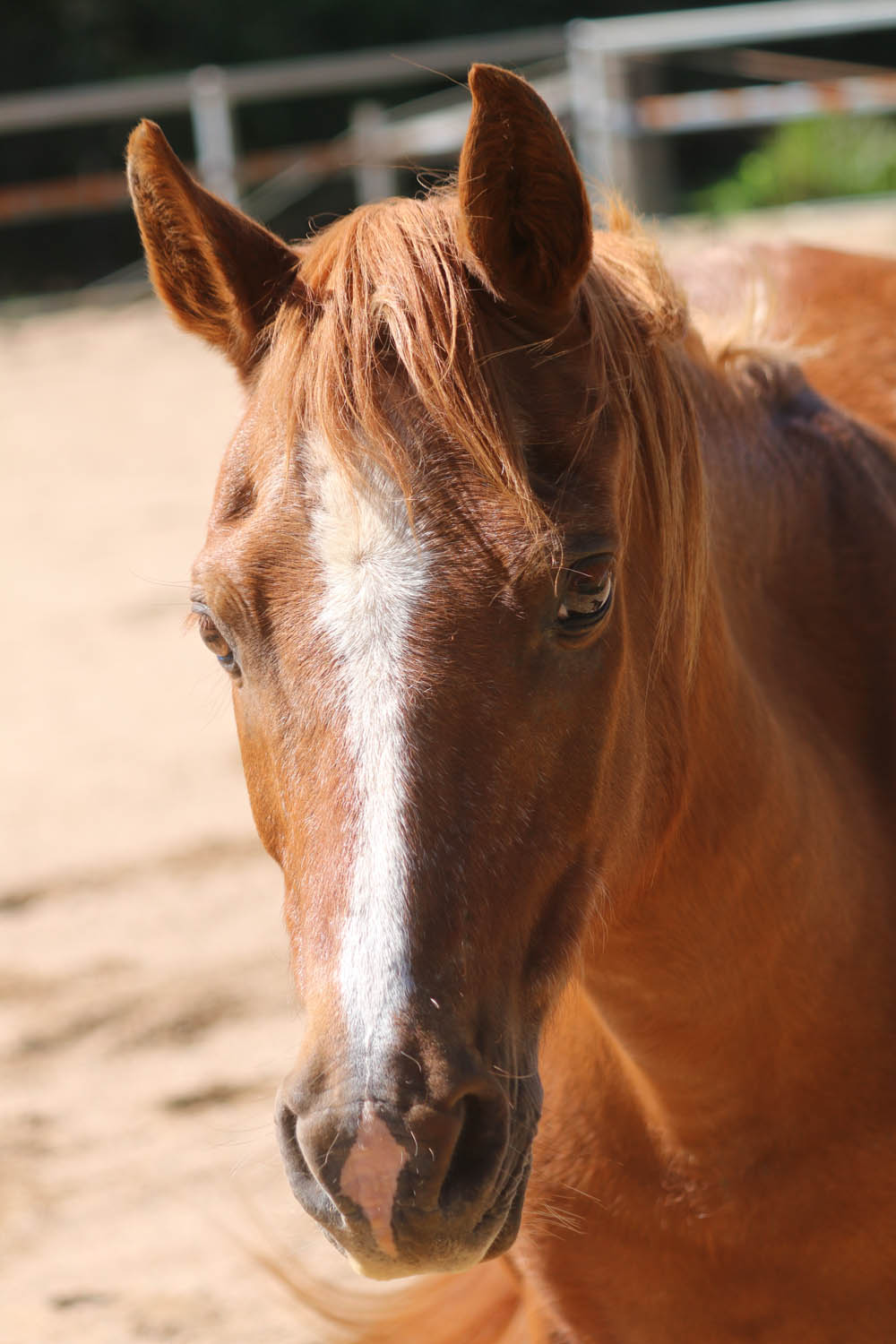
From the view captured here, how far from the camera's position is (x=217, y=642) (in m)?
1.67

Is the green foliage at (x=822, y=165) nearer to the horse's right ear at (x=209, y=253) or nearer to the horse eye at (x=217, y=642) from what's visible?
the horse's right ear at (x=209, y=253)

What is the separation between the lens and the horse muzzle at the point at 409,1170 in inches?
50.9

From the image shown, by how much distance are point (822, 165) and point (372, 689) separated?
12.2 meters

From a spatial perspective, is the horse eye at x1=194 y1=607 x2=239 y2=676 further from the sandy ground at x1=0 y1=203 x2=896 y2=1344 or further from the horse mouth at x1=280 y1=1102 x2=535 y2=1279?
the horse mouth at x1=280 y1=1102 x2=535 y2=1279

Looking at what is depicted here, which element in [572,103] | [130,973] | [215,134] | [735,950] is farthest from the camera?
[215,134]

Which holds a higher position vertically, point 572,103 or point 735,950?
point 735,950

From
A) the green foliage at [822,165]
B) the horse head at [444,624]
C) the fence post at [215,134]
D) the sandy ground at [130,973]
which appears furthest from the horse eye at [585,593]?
the fence post at [215,134]

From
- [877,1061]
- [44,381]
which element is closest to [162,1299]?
[877,1061]

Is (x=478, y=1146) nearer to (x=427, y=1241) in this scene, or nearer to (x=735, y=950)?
(x=427, y=1241)

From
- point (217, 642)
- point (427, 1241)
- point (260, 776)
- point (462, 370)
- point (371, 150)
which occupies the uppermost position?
point (462, 370)

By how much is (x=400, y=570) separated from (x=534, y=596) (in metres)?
0.14

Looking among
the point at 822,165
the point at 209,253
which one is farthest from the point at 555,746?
the point at 822,165

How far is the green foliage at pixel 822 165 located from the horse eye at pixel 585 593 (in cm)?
1147

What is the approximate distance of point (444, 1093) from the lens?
1305 millimetres
